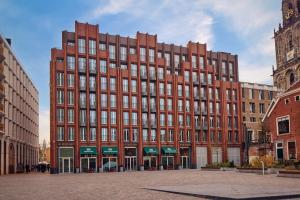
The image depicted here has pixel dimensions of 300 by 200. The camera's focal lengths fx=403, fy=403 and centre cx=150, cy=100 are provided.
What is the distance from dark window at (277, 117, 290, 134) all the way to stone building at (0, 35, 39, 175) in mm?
37025

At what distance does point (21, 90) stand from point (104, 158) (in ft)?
68.9

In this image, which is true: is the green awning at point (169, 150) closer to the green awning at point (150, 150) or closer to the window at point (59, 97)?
the green awning at point (150, 150)

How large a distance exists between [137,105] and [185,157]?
1349 centimetres

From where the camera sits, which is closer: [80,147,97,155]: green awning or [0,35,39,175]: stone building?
[0,35,39,175]: stone building

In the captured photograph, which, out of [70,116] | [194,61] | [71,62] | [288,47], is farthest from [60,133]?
[288,47]

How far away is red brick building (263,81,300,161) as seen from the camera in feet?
166

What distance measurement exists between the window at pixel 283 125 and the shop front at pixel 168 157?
2255 centimetres

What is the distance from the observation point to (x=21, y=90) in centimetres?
7362

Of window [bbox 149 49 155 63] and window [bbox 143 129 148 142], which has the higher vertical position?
window [bbox 149 49 155 63]

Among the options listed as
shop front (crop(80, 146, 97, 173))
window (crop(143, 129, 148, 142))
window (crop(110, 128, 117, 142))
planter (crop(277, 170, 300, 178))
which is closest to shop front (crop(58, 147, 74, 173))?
shop front (crop(80, 146, 97, 173))

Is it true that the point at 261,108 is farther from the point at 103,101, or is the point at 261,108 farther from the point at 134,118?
the point at 103,101

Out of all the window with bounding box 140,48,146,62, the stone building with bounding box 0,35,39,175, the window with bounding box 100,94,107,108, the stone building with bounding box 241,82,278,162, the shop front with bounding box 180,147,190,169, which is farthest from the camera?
the stone building with bounding box 241,82,278,162

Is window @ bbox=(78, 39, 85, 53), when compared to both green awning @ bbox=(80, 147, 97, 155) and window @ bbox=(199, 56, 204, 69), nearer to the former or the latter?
green awning @ bbox=(80, 147, 97, 155)

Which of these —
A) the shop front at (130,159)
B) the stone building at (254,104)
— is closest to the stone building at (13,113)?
the shop front at (130,159)
